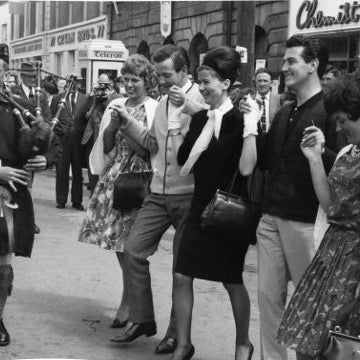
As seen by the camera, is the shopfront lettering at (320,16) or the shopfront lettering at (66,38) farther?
the shopfront lettering at (66,38)

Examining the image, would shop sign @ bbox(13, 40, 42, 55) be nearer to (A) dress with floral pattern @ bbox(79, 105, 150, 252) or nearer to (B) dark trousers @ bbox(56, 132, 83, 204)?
(B) dark trousers @ bbox(56, 132, 83, 204)


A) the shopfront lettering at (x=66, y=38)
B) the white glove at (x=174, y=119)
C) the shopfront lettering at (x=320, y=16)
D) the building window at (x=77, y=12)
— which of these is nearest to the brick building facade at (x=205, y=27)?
A: the shopfront lettering at (x=320, y=16)

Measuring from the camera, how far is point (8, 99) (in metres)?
5.99

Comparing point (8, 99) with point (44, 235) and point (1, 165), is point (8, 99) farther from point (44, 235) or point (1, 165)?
point (44, 235)

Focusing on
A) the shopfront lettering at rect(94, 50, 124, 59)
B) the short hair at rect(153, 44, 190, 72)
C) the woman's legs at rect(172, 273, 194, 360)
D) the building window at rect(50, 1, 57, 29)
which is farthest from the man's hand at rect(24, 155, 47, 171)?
the building window at rect(50, 1, 57, 29)

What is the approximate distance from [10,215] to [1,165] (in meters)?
0.32

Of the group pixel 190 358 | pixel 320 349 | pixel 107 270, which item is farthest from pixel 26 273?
pixel 320 349

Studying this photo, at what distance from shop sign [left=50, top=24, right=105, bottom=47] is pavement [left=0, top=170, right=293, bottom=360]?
27.4 m

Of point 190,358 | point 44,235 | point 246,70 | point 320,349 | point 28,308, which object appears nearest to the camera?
point 320,349

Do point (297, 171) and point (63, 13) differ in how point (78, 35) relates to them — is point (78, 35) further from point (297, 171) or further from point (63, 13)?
point (297, 171)

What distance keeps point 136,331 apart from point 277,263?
4.84 feet

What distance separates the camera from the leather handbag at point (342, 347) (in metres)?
3.85

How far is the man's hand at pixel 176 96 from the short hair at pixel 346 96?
153 centimetres

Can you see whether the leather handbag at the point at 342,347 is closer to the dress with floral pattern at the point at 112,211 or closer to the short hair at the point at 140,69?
the dress with floral pattern at the point at 112,211
